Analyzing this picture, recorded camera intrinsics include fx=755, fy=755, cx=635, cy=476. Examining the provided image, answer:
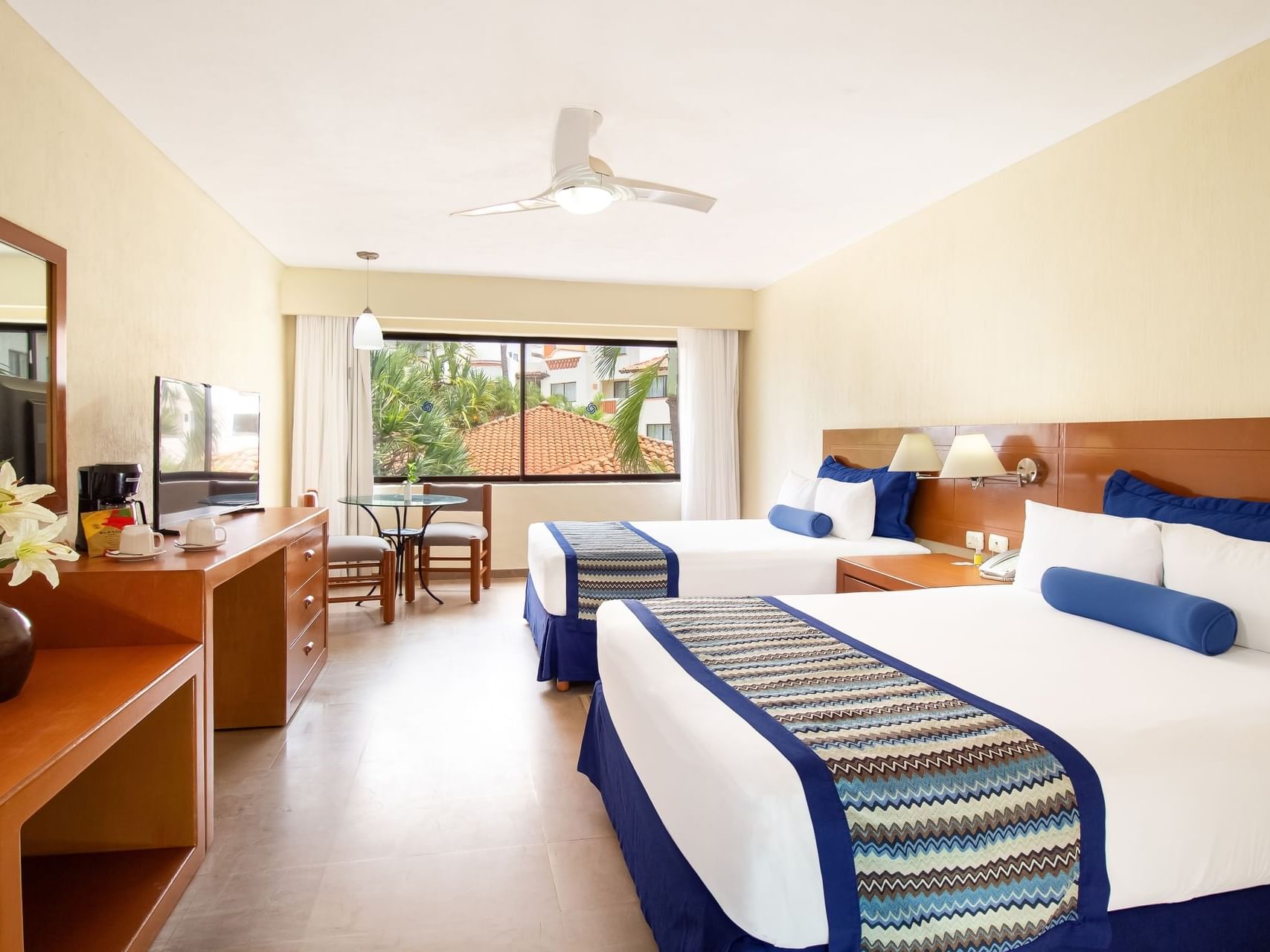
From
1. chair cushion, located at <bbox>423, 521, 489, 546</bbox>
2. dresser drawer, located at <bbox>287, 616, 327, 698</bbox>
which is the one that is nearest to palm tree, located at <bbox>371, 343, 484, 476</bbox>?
chair cushion, located at <bbox>423, 521, 489, 546</bbox>

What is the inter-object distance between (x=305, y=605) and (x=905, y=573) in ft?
8.69

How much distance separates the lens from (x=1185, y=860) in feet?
4.66

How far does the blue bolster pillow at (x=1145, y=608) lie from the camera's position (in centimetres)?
199

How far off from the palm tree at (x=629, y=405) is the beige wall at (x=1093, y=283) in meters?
2.43

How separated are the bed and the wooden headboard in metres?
0.32

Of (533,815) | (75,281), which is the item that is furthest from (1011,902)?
(75,281)

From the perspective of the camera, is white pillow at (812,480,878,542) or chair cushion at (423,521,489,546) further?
chair cushion at (423,521,489,546)

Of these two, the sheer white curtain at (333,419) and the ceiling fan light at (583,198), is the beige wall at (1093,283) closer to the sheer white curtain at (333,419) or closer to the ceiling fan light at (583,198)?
the ceiling fan light at (583,198)

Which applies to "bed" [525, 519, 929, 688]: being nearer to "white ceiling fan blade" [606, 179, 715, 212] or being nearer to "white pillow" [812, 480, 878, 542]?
"white pillow" [812, 480, 878, 542]

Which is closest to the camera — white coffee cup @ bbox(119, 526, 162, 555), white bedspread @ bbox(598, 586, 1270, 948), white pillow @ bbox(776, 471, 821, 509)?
white bedspread @ bbox(598, 586, 1270, 948)

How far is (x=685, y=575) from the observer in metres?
3.57

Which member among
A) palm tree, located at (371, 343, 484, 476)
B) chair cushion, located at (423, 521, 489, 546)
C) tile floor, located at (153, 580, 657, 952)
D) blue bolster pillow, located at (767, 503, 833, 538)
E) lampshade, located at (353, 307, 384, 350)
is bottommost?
tile floor, located at (153, 580, 657, 952)

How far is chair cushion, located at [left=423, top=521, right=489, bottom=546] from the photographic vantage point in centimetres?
517

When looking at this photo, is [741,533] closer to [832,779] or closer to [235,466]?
[235,466]
